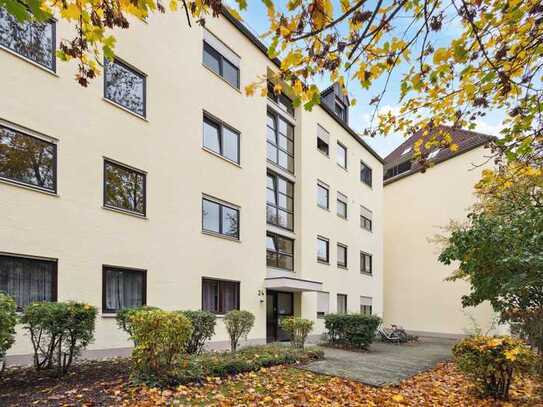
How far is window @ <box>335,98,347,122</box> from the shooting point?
24922 millimetres

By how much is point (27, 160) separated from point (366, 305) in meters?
20.3

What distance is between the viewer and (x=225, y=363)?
801 cm

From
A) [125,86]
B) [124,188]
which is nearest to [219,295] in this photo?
[124,188]

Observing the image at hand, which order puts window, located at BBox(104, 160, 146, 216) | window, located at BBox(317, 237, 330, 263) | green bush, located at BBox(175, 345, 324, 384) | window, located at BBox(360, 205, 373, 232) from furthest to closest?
window, located at BBox(360, 205, 373, 232)
window, located at BBox(317, 237, 330, 263)
window, located at BBox(104, 160, 146, 216)
green bush, located at BBox(175, 345, 324, 384)

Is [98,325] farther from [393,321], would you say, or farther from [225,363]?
[393,321]

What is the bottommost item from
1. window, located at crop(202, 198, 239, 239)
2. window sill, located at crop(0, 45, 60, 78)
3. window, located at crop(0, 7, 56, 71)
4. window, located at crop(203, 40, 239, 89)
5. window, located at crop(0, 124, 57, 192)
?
window, located at crop(202, 198, 239, 239)

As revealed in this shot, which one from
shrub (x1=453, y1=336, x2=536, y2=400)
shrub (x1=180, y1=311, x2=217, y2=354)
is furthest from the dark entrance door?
shrub (x1=453, y1=336, x2=536, y2=400)

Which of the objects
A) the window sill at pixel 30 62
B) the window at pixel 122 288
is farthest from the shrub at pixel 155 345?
the window sill at pixel 30 62

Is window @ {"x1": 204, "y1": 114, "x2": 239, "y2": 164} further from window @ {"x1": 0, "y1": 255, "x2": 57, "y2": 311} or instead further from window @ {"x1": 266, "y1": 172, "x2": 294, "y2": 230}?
window @ {"x1": 0, "y1": 255, "x2": 57, "y2": 311}

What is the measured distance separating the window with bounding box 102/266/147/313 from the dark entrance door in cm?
645

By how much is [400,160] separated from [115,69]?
2376cm

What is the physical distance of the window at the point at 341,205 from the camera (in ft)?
74.5

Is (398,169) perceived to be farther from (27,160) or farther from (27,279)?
(27,279)

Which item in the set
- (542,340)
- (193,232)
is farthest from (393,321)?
(542,340)
